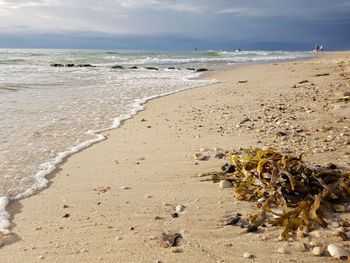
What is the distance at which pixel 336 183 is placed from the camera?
383 cm

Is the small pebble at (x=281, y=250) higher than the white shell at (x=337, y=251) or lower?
lower

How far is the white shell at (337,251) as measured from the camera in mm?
2703

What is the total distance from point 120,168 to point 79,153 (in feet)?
3.49

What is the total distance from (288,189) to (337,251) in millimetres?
1084

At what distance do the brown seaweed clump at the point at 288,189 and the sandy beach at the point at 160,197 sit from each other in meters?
0.14

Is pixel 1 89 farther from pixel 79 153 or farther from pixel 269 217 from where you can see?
pixel 269 217

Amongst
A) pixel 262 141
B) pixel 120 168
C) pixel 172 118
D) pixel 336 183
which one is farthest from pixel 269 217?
pixel 172 118

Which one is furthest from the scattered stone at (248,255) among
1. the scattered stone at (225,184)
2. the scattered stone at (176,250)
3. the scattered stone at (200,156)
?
the scattered stone at (200,156)

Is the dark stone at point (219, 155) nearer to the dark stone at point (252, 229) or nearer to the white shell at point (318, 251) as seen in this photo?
the dark stone at point (252, 229)

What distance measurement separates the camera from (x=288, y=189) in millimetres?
3773

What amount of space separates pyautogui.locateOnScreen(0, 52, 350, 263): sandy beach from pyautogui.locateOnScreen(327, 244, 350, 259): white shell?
0.05m

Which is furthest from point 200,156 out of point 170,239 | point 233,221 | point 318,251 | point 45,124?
point 45,124

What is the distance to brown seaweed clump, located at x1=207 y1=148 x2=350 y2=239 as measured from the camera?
3.27 meters

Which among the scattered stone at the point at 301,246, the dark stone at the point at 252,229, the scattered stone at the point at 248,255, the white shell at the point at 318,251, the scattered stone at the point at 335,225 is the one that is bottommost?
the scattered stone at the point at 248,255
